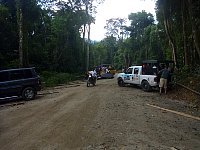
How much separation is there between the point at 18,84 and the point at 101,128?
1038 cm

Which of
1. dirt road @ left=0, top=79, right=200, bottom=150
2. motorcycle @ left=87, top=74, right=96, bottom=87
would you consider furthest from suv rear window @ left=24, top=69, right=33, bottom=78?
motorcycle @ left=87, top=74, right=96, bottom=87

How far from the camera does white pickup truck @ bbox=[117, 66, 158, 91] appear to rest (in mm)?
22361

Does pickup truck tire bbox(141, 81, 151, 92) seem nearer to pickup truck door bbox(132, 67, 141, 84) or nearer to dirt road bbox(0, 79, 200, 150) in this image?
pickup truck door bbox(132, 67, 141, 84)

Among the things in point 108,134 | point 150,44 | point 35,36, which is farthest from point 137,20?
point 108,134

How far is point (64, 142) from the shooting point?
862 centimetres

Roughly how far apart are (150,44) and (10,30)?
36899mm

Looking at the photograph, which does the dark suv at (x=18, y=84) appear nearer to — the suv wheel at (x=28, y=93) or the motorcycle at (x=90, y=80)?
the suv wheel at (x=28, y=93)

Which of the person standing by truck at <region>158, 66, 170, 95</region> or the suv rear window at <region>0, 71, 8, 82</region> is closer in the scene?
the suv rear window at <region>0, 71, 8, 82</region>

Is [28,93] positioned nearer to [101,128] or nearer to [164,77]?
[164,77]

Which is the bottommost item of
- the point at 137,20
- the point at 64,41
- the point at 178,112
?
the point at 178,112

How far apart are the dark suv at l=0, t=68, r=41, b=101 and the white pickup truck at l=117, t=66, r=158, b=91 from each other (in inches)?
288

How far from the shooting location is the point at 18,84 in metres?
19.4

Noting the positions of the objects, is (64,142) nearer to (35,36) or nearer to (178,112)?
(178,112)

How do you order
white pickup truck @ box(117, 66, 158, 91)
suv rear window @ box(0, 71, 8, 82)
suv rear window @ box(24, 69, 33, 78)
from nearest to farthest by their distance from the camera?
1. suv rear window @ box(0, 71, 8, 82)
2. suv rear window @ box(24, 69, 33, 78)
3. white pickup truck @ box(117, 66, 158, 91)
